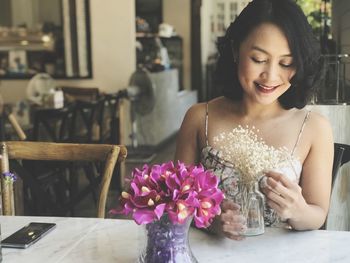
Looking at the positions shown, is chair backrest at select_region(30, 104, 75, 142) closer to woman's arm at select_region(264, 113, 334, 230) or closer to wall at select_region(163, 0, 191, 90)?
woman's arm at select_region(264, 113, 334, 230)

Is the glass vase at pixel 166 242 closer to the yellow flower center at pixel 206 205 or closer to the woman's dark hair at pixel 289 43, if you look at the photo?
the yellow flower center at pixel 206 205

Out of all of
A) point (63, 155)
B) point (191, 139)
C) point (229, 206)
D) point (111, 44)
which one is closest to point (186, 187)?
point (229, 206)

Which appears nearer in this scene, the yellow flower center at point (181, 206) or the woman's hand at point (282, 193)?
the yellow flower center at point (181, 206)

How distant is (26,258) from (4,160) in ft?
1.94

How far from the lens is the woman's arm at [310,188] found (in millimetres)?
1120

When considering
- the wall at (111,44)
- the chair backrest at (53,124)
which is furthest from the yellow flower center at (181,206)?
the wall at (111,44)

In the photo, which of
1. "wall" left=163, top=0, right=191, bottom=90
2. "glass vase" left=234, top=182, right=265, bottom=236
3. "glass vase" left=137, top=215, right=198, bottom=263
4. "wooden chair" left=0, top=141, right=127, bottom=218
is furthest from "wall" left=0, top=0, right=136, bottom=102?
"glass vase" left=137, top=215, right=198, bottom=263

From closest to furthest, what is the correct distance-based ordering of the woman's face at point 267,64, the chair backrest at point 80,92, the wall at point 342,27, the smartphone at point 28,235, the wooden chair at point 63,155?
the smartphone at point 28,235, the woman's face at point 267,64, the wooden chair at point 63,155, the wall at point 342,27, the chair backrest at point 80,92

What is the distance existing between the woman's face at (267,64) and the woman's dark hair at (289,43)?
0.06 ft

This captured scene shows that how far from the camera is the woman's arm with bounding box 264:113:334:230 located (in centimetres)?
112

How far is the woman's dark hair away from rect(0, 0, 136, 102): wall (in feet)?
14.1

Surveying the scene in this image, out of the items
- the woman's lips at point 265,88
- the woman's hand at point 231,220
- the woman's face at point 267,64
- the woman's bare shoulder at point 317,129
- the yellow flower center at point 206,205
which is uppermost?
the woman's face at point 267,64

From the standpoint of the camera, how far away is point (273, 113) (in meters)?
1.54

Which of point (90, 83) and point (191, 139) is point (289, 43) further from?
point (90, 83)
